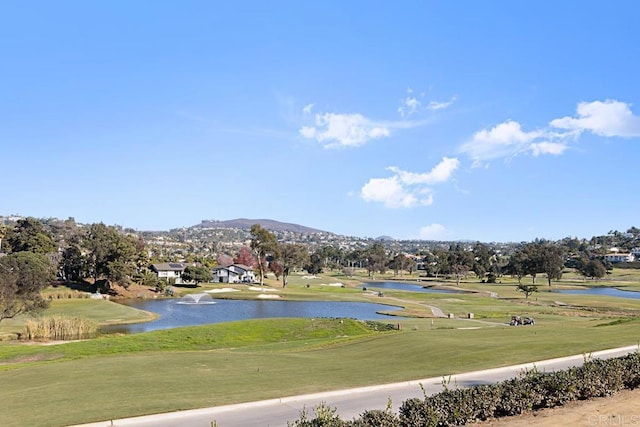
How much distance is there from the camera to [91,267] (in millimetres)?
104500

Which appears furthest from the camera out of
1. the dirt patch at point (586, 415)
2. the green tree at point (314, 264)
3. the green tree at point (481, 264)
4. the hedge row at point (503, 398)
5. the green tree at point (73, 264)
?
the green tree at point (314, 264)

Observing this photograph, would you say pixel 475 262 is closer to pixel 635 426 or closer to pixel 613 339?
Result: pixel 613 339

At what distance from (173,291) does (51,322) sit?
5648 cm

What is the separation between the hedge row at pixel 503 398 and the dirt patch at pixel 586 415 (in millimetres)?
252

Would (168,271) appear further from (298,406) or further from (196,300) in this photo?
(298,406)

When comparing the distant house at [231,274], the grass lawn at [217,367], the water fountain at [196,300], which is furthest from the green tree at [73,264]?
the grass lawn at [217,367]

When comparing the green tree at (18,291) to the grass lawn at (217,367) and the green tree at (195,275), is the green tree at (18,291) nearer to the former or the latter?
the grass lawn at (217,367)

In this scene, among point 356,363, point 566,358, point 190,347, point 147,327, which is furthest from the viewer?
point 147,327

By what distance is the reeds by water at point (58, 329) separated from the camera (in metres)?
46.7

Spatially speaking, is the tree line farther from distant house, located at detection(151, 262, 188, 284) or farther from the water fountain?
the water fountain

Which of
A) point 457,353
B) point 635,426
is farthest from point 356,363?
point 635,426

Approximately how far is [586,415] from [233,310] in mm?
70421

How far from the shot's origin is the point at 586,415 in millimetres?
13016

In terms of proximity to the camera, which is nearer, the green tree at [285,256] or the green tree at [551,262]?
the green tree at [285,256]
